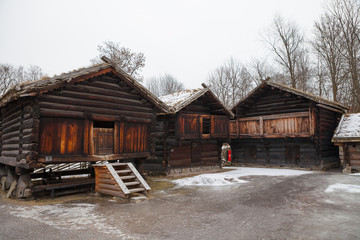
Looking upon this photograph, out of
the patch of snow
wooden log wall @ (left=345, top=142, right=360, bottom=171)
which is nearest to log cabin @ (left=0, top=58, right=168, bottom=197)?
the patch of snow

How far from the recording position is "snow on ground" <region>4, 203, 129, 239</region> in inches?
260

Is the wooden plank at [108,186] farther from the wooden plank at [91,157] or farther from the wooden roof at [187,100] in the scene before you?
the wooden roof at [187,100]

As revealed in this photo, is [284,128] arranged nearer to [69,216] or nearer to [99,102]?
[99,102]

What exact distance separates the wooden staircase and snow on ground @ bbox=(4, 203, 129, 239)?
4.05 feet

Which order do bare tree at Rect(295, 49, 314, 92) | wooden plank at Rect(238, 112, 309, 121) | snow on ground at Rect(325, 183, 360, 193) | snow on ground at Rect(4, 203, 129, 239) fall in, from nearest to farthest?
snow on ground at Rect(4, 203, 129, 239)
snow on ground at Rect(325, 183, 360, 193)
wooden plank at Rect(238, 112, 309, 121)
bare tree at Rect(295, 49, 314, 92)

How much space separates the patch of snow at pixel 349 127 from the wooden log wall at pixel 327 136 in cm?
123

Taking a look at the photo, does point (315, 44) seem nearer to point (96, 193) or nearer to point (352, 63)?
point (352, 63)

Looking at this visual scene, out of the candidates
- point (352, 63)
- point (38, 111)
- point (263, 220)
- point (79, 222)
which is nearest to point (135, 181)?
point (79, 222)

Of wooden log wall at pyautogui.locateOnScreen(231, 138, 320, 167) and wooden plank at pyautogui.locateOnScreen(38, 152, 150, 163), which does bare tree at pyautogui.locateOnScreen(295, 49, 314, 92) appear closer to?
wooden log wall at pyautogui.locateOnScreen(231, 138, 320, 167)

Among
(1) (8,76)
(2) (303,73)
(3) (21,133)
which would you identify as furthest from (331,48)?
(1) (8,76)

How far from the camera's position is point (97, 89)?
1156 centimetres

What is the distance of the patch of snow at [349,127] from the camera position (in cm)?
1759

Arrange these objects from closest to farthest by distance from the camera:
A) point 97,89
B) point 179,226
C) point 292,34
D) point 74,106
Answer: point 179,226, point 74,106, point 97,89, point 292,34

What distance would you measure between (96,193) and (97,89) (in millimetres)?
4559
